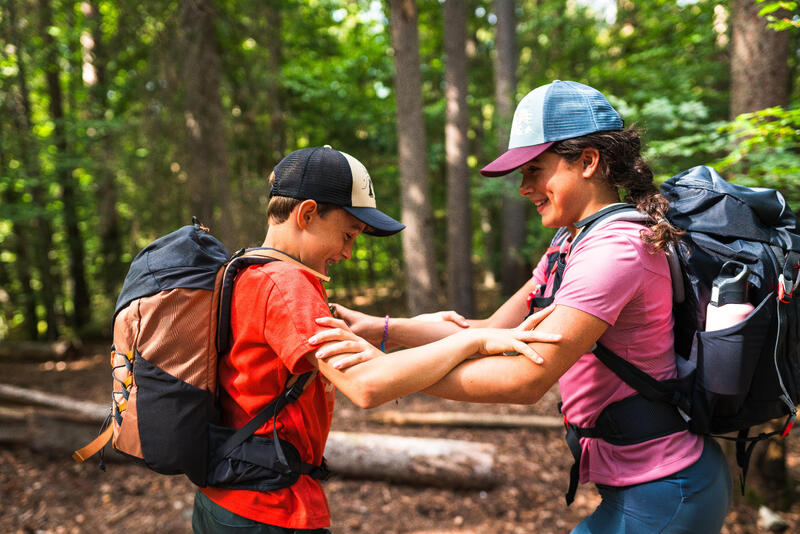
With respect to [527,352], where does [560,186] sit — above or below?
above

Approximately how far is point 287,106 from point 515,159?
36.1ft

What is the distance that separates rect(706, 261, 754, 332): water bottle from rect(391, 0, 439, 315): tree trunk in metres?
6.41

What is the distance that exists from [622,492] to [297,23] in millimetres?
13311

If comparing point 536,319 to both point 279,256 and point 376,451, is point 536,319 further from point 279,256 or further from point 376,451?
point 376,451

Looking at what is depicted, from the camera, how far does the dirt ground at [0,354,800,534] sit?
13.8ft

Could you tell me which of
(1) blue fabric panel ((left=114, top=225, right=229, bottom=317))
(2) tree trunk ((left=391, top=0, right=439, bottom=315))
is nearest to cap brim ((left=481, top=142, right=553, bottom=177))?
(1) blue fabric panel ((left=114, top=225, right=229, bottom=317))

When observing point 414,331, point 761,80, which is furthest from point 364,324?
point 761,80

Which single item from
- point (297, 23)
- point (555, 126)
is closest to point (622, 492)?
point (555, 126)

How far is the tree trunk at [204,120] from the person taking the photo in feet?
26.6

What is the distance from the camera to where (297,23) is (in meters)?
12.5

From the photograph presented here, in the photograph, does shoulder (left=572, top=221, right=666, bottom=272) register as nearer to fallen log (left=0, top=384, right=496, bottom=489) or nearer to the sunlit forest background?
the sunlit forest background

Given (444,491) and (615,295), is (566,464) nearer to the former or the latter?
(444,491)

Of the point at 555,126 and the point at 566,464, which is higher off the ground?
the point at 555,126

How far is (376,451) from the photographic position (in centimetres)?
496
